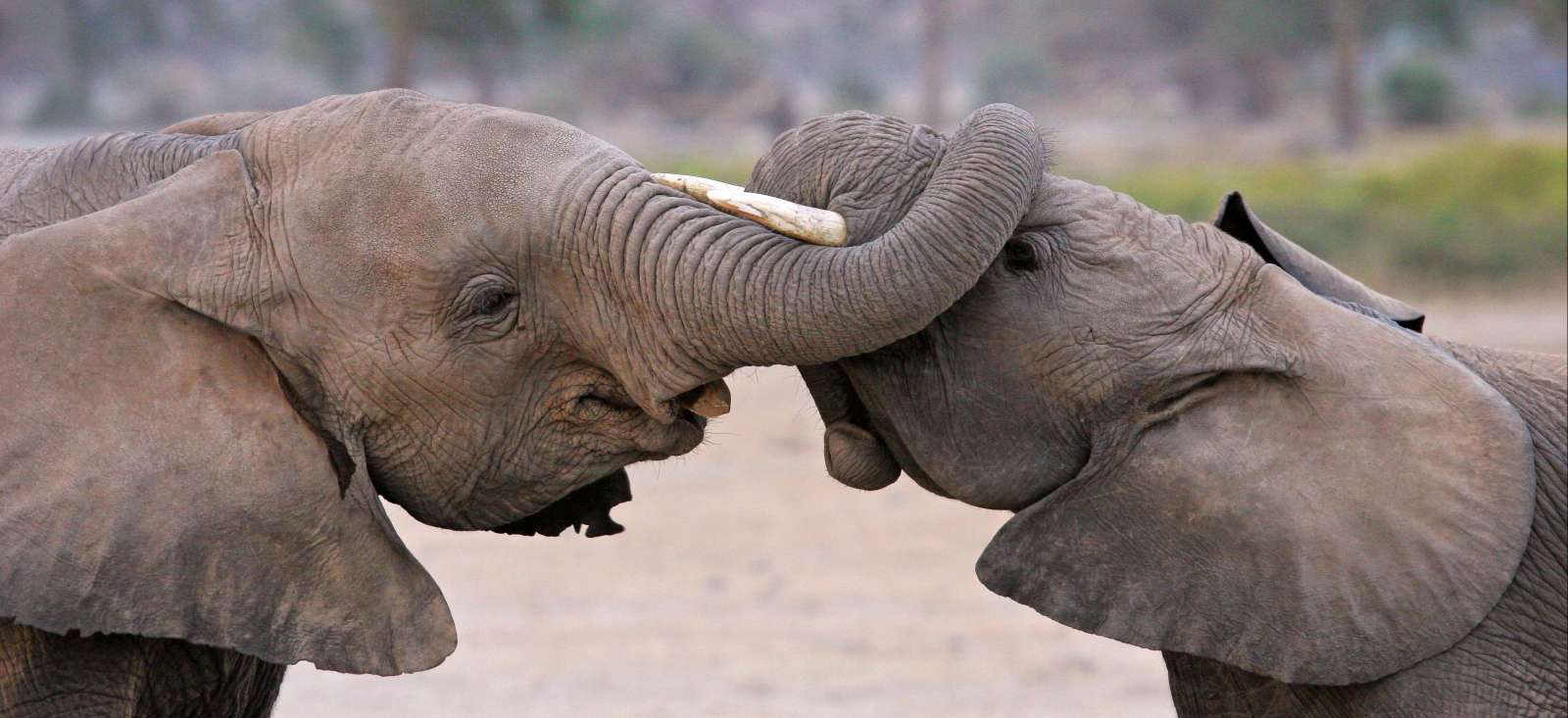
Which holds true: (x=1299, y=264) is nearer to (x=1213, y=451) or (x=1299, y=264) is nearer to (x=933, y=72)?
(x=1213, y=451)

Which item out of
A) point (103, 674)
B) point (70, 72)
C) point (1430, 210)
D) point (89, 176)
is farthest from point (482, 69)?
point (103, 674)

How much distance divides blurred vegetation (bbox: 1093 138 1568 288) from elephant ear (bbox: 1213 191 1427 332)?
12818 mm

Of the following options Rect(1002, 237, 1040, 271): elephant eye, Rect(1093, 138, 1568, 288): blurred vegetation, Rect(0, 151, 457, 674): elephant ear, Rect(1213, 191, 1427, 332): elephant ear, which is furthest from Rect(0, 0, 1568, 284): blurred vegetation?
Rect(0, 151, 457, 674): elephant ear

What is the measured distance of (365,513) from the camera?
3.47 m

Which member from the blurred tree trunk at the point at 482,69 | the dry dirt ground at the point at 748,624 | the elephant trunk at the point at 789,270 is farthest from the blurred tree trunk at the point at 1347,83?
the elephant trunk at the point at 789,270

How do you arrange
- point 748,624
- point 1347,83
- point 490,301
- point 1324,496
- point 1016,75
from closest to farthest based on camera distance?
point 490,301 < point 1324,496 < point 748,624 < point 1347,83 < point 1016,75

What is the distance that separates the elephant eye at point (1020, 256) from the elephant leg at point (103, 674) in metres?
1.65

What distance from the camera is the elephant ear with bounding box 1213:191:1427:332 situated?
3.80 m

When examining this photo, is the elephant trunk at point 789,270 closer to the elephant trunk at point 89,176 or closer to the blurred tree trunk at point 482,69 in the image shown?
the elephant trunk at point 89,176

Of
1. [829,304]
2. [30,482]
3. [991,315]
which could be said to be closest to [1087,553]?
[991,315]

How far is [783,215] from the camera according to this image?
3338mm

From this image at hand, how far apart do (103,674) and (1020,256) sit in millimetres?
1812

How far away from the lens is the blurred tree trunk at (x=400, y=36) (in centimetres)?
2980

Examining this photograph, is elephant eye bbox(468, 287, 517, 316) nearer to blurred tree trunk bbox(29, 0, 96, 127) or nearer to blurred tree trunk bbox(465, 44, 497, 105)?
blurred tree trunk bbox(465, 44, 497, 105)
